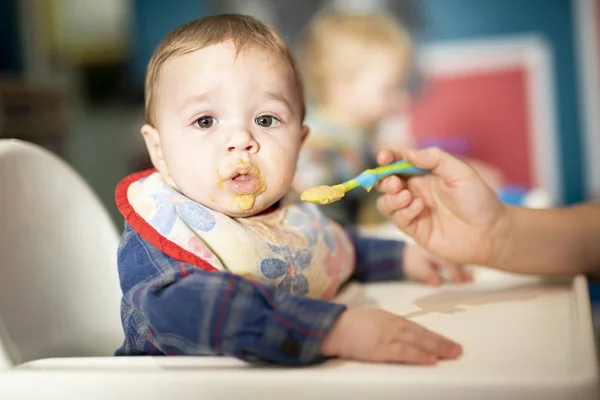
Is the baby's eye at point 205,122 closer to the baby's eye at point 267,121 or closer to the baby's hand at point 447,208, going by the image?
the baby's eye at point 267,121

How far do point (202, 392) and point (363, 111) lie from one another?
2.61m

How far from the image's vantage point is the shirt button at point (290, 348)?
57 cm

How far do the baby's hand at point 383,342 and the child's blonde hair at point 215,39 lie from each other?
0.31 metres

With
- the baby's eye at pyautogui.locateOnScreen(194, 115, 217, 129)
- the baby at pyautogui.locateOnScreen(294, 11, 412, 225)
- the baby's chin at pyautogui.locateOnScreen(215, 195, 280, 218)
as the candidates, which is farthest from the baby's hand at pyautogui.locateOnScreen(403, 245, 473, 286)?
the baby at pyautogui.locateOnScreen(294, 11, 412, 225)

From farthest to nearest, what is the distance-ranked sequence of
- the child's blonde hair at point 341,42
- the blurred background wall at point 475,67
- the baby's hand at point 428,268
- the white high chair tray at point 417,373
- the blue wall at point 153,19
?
1. the blue wall at point 153,19
2. the child's blonde hair at point 341,42
3. the blurred background wall at point 475,67
4. the baby's hand at point 428,268
5. the white high chair tray at point 417,373

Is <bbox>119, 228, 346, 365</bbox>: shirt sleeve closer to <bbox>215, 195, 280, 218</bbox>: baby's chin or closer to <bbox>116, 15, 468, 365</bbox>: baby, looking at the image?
<bbox>116, 15, 468, 365</bbox>: baby

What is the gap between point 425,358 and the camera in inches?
21.8

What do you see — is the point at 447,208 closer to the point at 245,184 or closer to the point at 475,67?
the point at 245,184

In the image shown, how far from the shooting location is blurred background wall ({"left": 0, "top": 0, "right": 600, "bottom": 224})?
2945 millimetres

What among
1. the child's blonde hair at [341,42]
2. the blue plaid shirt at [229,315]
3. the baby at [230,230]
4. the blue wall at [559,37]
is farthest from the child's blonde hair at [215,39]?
the blue wall at [559,37]

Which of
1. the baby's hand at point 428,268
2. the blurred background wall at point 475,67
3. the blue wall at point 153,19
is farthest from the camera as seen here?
the blue wall at point 153,19

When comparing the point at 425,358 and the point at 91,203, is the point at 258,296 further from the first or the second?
the point at 91,203

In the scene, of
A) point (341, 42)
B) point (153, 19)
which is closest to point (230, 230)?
point (341, 42)

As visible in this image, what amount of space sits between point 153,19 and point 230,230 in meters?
2.96
